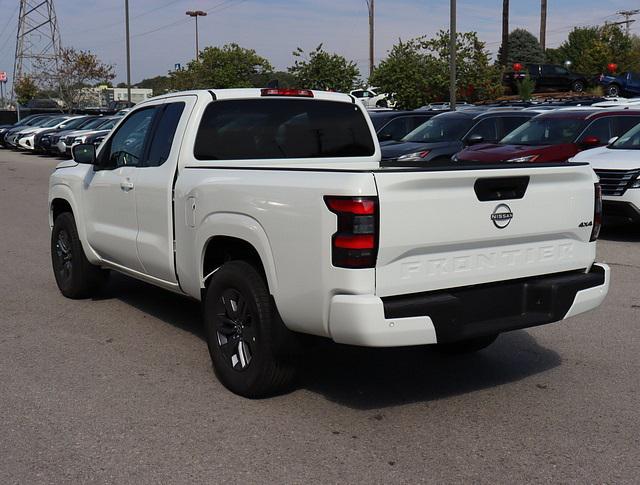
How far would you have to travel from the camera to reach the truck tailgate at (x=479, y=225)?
14.0 feet

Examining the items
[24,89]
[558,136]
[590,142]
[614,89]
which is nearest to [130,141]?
[590,142]

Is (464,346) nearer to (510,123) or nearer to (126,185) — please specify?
(126,185)

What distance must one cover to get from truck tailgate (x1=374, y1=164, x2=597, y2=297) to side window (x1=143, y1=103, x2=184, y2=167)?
7.43 ft

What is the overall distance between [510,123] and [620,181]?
17.1ft

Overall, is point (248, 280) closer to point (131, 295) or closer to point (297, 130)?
point (297, 130)

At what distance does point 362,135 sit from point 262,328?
2.36m

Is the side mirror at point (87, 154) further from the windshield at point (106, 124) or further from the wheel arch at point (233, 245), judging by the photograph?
the windshield at point (106, 124)

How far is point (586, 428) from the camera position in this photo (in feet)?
14.9

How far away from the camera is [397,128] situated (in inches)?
735

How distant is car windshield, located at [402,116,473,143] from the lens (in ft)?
53.6

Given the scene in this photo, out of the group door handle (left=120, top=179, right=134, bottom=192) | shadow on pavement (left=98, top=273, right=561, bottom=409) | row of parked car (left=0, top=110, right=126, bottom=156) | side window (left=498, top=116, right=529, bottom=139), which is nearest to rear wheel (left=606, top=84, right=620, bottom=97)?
row of parked car (left=0, top=110, right=126, bottom=156)

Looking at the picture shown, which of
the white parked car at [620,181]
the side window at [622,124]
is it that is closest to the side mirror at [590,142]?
the side window at [622,124]

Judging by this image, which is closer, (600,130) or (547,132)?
(600,130)

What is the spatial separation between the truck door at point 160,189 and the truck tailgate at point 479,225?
205 centimetres
